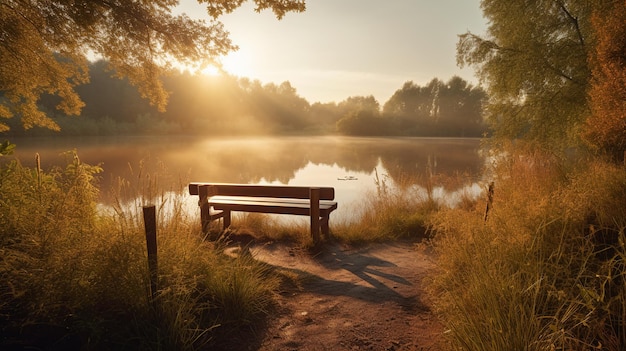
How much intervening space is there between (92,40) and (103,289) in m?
5.10

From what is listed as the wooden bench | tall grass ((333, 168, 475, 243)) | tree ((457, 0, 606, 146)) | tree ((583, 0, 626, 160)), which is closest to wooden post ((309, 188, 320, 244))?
the wooden bench

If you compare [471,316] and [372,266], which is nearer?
[471,316]

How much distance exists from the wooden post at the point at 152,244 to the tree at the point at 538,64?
12.2 metres

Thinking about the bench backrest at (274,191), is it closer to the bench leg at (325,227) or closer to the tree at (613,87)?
the bench leg at (325,227)

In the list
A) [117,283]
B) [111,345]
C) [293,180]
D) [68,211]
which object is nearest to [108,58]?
[68,211]

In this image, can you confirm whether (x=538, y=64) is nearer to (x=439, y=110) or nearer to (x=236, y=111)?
(x=439, y=110)

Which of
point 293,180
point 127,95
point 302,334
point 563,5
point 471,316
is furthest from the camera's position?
point 127,95

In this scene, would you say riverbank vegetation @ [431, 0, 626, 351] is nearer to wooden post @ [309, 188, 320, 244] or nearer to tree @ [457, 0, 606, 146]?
tree @ [457, 0, 606, 146]

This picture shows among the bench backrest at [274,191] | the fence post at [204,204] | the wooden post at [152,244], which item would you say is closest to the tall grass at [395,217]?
the bench backrest at [274,191]

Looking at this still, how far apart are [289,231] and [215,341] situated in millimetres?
3414

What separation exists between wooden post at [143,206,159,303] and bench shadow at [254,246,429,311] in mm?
1629

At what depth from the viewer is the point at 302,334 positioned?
102 inches

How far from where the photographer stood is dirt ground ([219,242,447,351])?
247 centimetres

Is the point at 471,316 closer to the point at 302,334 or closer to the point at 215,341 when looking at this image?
the point at 302,334
